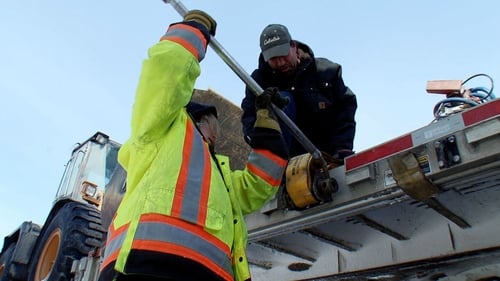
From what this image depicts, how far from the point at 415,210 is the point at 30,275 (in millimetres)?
4676

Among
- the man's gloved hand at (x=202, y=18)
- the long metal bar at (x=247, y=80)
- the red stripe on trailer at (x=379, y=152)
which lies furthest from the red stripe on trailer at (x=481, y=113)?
the man's gloved hand at (x=202, y=18)

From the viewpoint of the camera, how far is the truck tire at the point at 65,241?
16.0 ft

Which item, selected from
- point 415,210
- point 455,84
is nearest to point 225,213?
point 415,210

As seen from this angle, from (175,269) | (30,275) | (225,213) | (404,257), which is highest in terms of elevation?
(30,275)

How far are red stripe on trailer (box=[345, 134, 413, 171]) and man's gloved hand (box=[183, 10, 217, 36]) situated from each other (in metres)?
0.87

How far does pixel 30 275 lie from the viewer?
18.2ft

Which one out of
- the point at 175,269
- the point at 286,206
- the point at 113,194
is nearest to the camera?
the point at 175,269

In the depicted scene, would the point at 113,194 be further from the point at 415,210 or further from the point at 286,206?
the point at 415,210

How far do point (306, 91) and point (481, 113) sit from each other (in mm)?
1344

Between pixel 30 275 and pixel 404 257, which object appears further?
pixel 30 275

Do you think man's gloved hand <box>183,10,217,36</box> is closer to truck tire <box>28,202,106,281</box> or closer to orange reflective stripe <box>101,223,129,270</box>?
orange reflective stripe <box>101,223,129,270</box>

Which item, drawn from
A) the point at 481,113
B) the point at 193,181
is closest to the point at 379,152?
the point at 481,113

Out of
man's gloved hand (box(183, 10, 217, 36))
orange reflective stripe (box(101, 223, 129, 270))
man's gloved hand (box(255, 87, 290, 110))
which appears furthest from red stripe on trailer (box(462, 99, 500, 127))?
orange reflective stripe (box(101, 223, 129, 270))

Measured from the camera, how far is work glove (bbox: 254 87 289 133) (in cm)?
230
